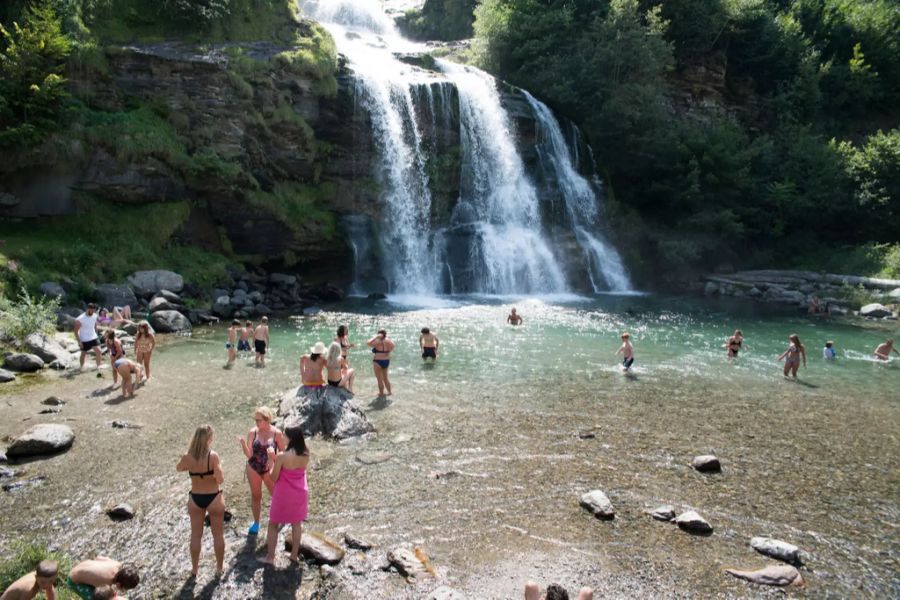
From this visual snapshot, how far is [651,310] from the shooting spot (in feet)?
89.3

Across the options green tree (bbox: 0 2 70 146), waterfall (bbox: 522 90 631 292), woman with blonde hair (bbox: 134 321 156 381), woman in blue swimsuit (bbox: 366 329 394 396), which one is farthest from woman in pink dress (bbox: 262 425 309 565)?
waterfall (bbox: 522 90 631 292)

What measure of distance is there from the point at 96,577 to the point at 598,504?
5.94 m

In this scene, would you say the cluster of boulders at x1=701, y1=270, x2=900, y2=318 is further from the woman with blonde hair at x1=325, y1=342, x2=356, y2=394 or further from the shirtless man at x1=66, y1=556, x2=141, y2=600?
the shirtless man at x1=66, y1=556, x2=141, y2=600

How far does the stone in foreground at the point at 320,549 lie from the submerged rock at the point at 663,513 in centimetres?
420

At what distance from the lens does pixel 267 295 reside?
2597 centimetres

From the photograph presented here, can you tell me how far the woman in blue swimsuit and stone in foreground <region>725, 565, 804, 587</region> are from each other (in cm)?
790

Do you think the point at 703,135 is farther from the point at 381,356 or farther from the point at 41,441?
→ the point at 41,441

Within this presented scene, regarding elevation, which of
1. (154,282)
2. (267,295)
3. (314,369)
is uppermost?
(154,282)

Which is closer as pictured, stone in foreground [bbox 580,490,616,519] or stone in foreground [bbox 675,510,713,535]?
stone in foreground [bbox 675,510,713,535]

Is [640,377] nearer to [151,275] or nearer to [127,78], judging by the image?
[151,275]

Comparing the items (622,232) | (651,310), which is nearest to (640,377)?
(651,310)

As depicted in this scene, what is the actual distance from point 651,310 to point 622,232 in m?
10.9

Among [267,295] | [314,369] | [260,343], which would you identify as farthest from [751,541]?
[267,295]

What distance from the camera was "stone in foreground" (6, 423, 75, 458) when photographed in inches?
354
